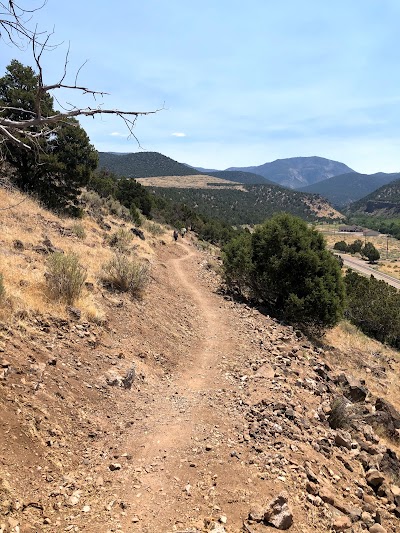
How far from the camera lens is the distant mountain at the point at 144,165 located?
147m

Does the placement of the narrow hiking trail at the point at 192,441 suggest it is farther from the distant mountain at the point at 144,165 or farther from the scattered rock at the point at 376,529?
the distant mountain at the point at 144,165

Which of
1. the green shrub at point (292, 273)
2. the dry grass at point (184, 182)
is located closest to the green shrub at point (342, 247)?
the dry grass at point (184, 182)

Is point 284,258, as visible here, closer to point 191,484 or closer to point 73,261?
point 73,261

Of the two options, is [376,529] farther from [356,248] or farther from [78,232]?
[356,248]

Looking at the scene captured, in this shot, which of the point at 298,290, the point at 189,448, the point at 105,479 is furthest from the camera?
the point at 298,290

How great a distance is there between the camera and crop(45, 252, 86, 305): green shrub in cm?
820

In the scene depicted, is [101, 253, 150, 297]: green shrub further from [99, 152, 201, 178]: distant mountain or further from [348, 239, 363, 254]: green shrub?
[99, 152, 201, 178]: distant mountain

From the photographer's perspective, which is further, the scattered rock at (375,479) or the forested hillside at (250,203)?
the forested hillside at (250,203)

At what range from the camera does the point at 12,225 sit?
41.4 feet

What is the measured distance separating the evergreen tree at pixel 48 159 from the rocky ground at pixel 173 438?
1233 centimetres

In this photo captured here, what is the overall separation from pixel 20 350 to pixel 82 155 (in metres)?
17.5

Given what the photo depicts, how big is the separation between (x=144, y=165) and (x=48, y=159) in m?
146

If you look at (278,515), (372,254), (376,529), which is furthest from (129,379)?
(372,254)

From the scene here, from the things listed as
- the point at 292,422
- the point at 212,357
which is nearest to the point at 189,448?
the point at 292,422
